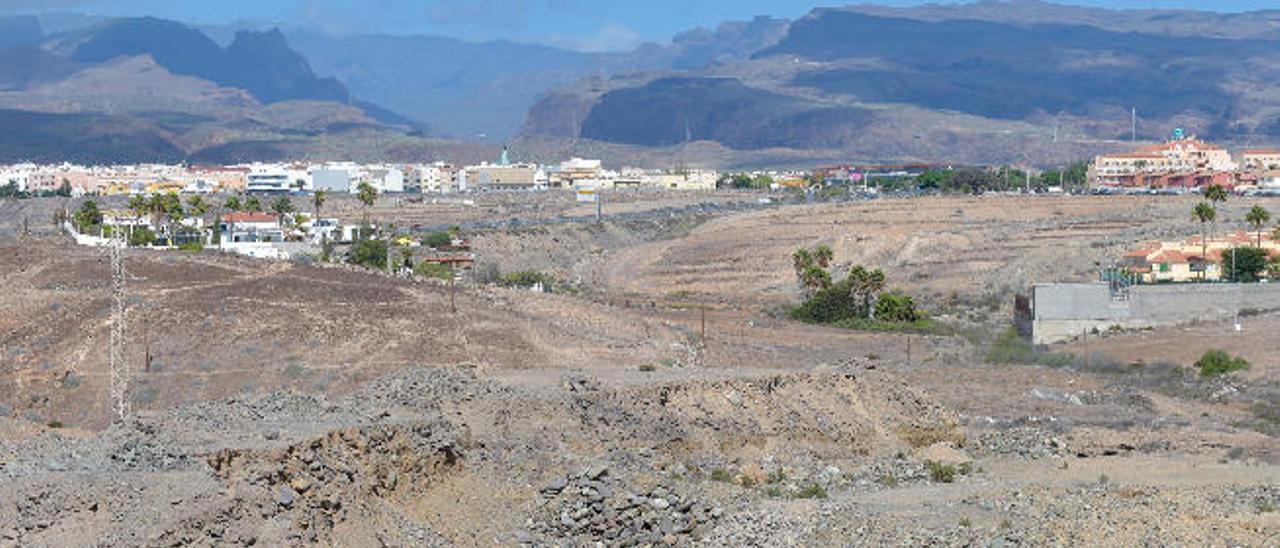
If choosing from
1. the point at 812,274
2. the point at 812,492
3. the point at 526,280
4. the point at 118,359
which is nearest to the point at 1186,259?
the point at 812,274

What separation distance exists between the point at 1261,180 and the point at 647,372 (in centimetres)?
12386

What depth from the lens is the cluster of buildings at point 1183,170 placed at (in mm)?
162625

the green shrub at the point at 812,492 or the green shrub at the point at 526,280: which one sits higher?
the green shrub at the point at 526,280

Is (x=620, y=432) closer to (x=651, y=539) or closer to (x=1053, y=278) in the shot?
(x=651, y=539)

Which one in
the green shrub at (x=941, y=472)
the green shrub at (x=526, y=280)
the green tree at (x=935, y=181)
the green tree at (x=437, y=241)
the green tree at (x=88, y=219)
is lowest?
the green shrub at (x=941, y=472)

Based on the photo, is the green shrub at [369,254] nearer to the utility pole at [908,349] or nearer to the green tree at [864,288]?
the green tree at [864,288]

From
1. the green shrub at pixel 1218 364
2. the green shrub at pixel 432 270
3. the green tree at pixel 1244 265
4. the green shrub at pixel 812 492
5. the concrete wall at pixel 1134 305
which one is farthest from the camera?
the green shrub at pixel 432 270

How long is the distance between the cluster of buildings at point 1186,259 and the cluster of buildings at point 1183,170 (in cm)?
6018

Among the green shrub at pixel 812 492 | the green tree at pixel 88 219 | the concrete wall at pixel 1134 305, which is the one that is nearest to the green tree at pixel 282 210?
the green tree at pixel 88 219

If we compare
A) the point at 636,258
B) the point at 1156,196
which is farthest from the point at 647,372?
the point at 1156,196

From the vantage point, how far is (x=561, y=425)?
124 feet

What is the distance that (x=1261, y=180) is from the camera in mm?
161125

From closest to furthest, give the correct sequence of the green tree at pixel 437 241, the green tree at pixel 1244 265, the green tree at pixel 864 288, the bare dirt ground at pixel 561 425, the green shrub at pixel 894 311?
the bare dirt ground at pixel 561 425
the green shrub at pixel 894 311
the green tree at pixel 864 288
the green tree at pixel 1244 265
the green tree at pixel 437 241

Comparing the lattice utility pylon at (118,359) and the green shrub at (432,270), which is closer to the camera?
the lattice utility pylon at (118,359)
